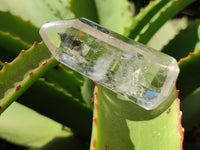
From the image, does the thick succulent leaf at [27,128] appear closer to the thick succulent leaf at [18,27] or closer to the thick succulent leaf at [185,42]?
the thick succulent leaf at [18,27]

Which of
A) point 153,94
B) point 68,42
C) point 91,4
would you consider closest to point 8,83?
point 68,42

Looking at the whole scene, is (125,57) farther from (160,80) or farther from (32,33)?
(32,33)

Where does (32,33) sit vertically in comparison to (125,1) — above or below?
below

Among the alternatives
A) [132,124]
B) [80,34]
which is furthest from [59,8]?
[132,124]

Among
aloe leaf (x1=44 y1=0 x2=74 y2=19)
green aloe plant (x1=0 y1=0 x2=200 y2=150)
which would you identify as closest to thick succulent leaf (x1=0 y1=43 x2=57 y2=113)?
green aloe plant (x1=0 y1=0 x2=200 y2=150)

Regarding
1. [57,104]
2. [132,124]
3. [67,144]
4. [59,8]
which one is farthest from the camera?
[59,8]

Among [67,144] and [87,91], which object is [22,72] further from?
[67,144]
